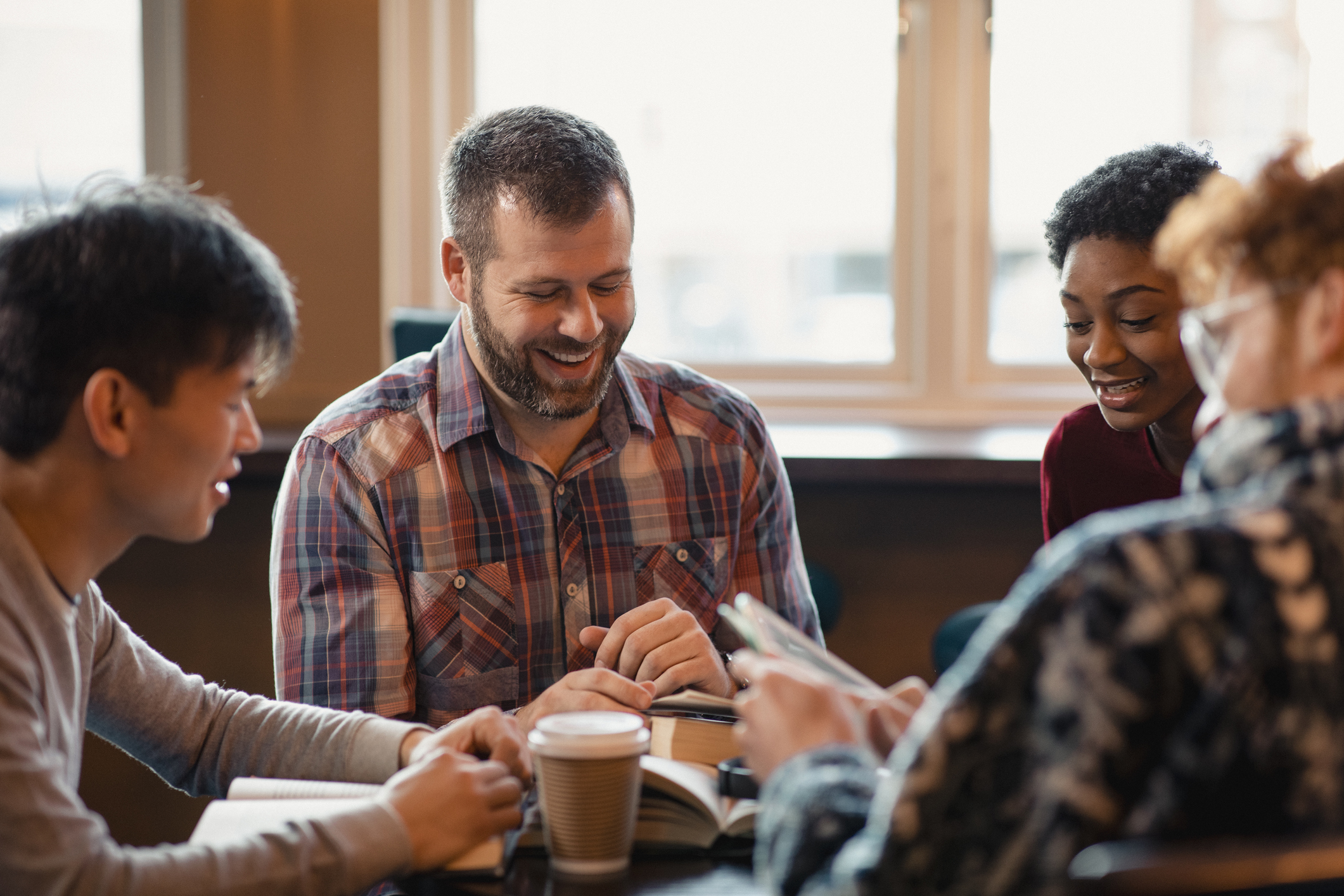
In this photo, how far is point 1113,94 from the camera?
2.83m

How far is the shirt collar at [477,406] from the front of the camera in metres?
1.58

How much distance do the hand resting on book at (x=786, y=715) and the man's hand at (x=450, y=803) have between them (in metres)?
0.22

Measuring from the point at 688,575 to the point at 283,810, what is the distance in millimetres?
750

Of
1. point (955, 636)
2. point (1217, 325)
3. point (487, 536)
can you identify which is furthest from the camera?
point (955, 636)

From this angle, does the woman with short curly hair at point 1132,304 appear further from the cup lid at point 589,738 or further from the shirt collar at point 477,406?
the cup lid at point 589,738

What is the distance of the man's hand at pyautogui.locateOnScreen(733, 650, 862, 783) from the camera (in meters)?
0.86

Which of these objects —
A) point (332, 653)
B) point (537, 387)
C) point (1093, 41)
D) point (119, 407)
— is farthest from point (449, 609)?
point (1093, 41)

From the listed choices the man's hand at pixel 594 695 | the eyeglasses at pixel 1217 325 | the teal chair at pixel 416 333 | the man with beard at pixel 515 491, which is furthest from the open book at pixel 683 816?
the teal chair at pixel 416 333

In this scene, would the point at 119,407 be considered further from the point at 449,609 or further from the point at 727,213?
the point at 727,213

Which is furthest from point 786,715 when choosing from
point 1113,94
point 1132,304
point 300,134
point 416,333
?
point 1113,94

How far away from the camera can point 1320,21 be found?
2744 millimetres

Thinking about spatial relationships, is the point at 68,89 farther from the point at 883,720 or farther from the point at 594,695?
the point at 883,720

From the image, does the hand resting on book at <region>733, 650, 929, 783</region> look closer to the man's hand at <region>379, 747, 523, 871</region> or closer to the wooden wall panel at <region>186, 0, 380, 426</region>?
the man's hand at <region>379, 747, 523, 871</region>

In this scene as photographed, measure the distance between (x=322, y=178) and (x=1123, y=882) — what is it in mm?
2406
